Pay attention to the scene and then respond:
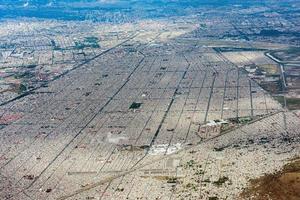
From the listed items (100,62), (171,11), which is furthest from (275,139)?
(171,11)

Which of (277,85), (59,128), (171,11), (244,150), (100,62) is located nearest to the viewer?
(244,150)

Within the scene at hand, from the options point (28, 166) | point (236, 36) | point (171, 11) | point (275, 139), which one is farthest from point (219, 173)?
point (171, 11)

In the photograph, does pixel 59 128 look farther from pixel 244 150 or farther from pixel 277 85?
pixel 277 85

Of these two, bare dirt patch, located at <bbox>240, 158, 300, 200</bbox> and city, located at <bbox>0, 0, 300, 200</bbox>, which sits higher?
bare dirt patch, located at <bbox>240, 158, 300, 200</bbox>

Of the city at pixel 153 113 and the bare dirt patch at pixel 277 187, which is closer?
the bare dirt patch at pixel 277 187

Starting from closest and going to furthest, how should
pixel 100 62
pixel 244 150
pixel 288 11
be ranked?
1. pixel 244 150
2. pixel 100 62
3. pixel 288 11

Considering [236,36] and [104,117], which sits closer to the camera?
[104,117]

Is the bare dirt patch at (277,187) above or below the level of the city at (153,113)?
above

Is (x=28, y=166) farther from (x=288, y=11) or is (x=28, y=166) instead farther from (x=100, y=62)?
Answer: (x=288, y=11)

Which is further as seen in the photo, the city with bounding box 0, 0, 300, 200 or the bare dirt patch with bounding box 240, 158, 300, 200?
the city with bounding box 0, 0, 300, 200

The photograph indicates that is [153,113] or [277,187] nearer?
[277,187]

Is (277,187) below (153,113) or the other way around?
the other way around
